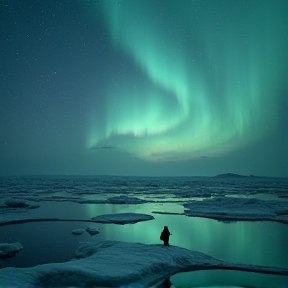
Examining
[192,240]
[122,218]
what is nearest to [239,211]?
[122,218]

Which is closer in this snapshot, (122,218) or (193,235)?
(193,235)

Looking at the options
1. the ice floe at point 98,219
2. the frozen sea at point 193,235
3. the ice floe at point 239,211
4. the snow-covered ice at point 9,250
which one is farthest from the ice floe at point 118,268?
the ice floe at point 239,211

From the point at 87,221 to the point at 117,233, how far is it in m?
6.28

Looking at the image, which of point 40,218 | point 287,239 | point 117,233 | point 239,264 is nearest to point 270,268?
point 239,264

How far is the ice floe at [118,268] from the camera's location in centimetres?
1060

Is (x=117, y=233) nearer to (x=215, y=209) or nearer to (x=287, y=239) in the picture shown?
(x=287, y=239)

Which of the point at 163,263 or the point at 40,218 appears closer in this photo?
the point at 163,263

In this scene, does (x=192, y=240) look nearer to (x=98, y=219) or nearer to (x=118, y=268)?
(x=118, y=268)

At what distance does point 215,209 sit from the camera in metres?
34.7

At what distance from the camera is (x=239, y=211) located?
32.5 metres

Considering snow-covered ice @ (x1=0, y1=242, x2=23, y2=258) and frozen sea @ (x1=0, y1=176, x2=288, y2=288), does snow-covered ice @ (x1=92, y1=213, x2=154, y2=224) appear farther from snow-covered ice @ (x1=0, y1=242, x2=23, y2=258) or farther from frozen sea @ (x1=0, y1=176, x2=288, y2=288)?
snow-covered ice @ (x1=0, y1=242, x2=23, y2=258)

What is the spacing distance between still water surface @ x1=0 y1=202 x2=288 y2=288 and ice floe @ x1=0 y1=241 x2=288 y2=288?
795mm

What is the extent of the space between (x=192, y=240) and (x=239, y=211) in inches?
589

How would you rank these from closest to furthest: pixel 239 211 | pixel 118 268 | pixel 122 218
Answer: pixel 118 268 → pixel 122 218 → pixel 239 211
